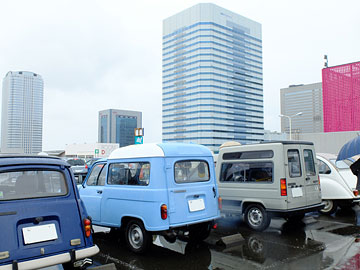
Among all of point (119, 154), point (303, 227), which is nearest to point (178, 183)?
point (119, 154)

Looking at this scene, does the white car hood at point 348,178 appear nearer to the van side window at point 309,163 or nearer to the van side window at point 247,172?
the van side window at point 309,163

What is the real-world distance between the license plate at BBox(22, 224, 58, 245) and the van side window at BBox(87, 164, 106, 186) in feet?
9.12

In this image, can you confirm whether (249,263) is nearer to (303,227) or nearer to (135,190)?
(135,190)

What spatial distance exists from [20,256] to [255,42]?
20360cm

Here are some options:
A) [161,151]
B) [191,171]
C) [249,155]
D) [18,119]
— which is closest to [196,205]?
[191,171]

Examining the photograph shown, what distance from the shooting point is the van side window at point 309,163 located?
25.7ft

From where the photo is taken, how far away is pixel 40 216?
3840mm

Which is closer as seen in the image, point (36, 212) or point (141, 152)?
point (36, 212)

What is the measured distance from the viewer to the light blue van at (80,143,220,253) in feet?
17.9

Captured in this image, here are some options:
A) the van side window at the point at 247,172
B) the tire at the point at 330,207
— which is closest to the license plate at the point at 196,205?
the van side window at the point at 247,172

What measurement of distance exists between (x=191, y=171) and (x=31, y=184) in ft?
9.87

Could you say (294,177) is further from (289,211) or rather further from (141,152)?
(141,152)

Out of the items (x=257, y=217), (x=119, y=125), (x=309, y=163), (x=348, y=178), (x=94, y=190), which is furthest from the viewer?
(x=119, y=125)

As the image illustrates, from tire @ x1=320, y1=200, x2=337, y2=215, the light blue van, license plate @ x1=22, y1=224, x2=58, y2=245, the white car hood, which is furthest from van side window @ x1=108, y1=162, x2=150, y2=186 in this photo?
the white car hood
